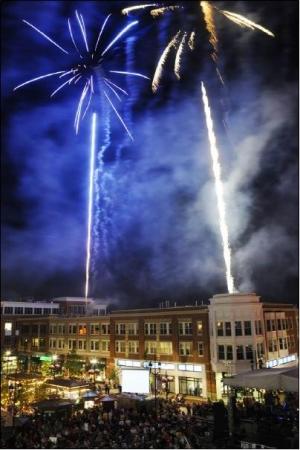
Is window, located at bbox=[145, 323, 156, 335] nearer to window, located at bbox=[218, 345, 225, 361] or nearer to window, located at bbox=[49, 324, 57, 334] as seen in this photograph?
window, located at bbox=[218, 345, 225, 361]

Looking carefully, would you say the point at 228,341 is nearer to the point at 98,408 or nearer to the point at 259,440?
the point at 98,408

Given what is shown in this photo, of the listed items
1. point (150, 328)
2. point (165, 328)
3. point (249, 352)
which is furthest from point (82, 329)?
point (249, 352)

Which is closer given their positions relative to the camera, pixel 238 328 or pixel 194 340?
pixel 238 328

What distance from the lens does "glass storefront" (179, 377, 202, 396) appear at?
112 feet

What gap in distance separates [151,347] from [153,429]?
22020 mm

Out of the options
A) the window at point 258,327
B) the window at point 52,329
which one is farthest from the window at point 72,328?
the window at point 258,327

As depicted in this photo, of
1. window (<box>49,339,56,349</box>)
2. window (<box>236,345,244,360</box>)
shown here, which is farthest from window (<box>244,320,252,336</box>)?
window (<box>49,339,56,349</box>)

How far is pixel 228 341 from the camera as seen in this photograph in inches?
1308

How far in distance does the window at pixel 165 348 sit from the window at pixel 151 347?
2.47 feet

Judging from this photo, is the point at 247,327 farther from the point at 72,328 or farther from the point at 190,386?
the point at 72,328

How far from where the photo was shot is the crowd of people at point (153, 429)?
52.2 feet

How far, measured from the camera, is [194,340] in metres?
35.7

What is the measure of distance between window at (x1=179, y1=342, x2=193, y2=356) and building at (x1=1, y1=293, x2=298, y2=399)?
8cm

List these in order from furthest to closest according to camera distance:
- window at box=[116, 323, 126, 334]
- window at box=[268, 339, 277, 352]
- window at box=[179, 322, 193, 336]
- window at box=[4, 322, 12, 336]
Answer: window at box=[4, 322, 12, 336]
window at box=[116, 323, 126, 334]
window at box=[268, 339, 277, 352]
window at box=[179, 322, 193, 336]
